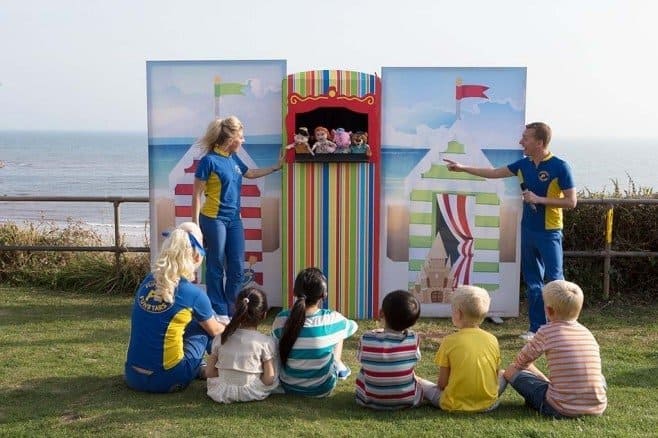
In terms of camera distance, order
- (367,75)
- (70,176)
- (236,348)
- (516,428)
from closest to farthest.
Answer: (516,428) → (236,348) → (367,75) → (70,176)

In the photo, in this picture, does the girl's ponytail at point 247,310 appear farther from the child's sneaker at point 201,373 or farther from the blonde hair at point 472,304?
the blonde hair at point 472,304

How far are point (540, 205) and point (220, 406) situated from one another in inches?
115

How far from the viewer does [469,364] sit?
4137 mm

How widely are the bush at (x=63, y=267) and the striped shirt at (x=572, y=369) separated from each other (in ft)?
15.6

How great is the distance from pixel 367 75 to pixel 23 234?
4.44 meters

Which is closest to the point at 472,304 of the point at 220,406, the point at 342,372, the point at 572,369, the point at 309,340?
the point at 572,369

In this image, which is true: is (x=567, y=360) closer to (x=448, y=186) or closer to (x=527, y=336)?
(x=527, y=336)

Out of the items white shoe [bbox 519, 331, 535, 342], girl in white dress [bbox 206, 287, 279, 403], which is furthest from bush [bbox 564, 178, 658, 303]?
girl in white dress [bbox 206, 287, 279, 403]

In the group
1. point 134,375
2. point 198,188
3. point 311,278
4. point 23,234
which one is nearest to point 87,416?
point 134,375

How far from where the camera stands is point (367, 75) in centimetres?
641

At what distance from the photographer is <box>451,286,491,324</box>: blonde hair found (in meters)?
4.22

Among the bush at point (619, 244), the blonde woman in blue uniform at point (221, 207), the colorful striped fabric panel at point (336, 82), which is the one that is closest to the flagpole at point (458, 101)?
the colorful striped fabric panel at point (336, 82)

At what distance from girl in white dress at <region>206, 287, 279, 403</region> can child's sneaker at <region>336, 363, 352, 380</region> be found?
0.48 meters

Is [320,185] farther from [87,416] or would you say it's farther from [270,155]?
[87,416]
